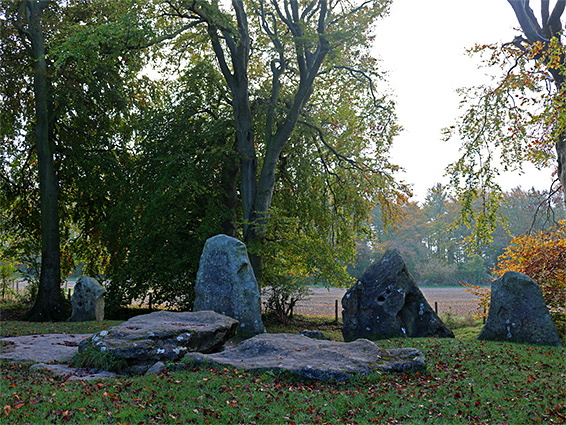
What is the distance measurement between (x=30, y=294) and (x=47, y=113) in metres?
7.87

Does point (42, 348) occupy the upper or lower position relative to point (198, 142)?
lower

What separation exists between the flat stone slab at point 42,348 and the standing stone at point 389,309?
6.34 metres

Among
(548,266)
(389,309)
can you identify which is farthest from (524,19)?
(389,309)

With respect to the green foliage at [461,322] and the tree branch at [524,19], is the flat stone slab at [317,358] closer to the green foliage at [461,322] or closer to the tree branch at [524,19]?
the green foliage at [461,322]

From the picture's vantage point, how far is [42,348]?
Result: 28.0 feet

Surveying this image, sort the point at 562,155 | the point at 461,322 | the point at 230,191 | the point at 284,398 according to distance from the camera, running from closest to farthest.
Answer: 1. the point at 284,398
2. the point at 562,155
3. the point at 461,322
4. the point at 230,191

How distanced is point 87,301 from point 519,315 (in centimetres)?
1226

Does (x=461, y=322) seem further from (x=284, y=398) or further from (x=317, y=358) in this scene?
(x=284, y=398)

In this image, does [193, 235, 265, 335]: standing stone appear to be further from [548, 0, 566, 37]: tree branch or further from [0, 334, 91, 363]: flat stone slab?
[548, 0, 566, 37]: tree branch

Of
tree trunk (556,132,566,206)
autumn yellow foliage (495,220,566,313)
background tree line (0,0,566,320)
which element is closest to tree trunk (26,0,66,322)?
background tree line (0,0,566,320)

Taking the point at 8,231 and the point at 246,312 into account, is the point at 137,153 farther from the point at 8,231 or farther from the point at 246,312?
the point at 246,312

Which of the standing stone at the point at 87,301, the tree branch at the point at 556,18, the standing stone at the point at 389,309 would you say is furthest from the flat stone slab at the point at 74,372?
the tree branch at the point at 556,18

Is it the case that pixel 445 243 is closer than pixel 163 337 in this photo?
No

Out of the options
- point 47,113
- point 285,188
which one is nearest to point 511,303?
point 285,188
